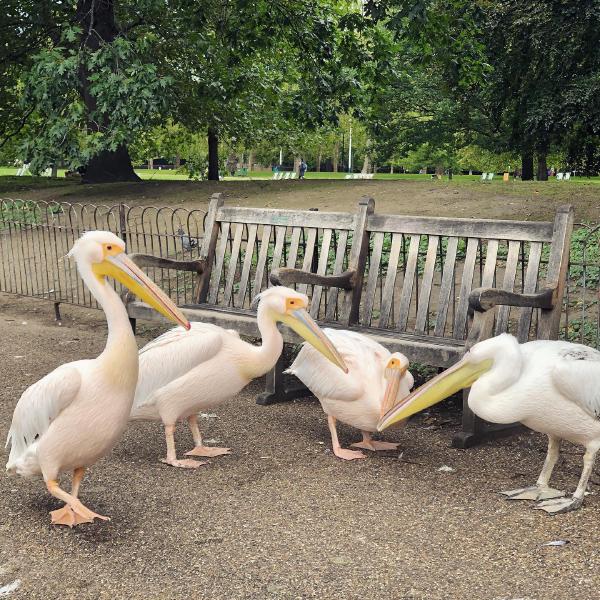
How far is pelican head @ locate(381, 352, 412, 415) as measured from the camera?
4.85 metres

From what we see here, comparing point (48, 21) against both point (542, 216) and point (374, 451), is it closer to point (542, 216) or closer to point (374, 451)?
point (542, 216)

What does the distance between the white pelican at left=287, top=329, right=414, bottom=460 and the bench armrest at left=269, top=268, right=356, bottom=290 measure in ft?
2.87

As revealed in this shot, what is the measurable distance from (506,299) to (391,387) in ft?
2.68

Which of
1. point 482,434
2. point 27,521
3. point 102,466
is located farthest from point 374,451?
point 27,521

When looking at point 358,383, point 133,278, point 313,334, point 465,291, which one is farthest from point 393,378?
point 133,278

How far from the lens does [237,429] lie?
5.66 m

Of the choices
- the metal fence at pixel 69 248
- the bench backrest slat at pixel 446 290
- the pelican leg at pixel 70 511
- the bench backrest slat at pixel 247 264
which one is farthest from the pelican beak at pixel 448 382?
the metal fence at pixel 69 248

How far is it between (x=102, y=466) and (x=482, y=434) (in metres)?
2.18

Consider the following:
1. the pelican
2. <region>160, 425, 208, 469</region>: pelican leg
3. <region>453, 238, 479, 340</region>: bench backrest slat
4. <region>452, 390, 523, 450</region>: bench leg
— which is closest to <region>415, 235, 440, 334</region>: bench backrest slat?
<region>453, 238, 479, 340</region>: bench backrest slat

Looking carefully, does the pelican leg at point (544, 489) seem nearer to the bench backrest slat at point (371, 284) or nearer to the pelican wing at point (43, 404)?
the bench backrest slat at point (371, 284)

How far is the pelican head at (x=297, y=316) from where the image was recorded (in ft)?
16.0

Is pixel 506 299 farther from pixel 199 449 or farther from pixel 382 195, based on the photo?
pixel 382 195

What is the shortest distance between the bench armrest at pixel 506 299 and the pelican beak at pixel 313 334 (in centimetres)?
81

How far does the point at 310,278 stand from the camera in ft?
19.8
